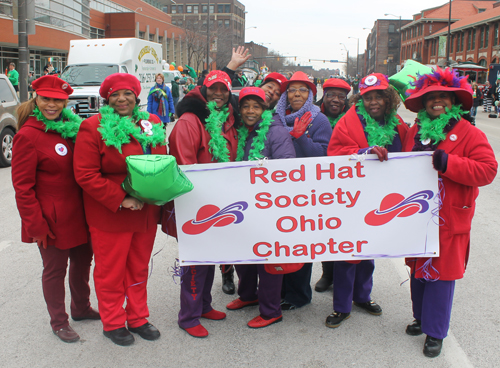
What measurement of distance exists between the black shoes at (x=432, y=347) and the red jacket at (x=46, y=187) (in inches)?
99.9

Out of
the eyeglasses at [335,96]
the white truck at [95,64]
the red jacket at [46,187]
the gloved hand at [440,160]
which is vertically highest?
the white truck at [95,64]

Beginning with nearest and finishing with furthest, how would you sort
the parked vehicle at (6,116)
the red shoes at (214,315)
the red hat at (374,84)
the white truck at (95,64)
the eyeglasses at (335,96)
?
1. the red hat at (374,84)
2. the red shoes at (214,315)
3. the eyeglasses at (335,96)
4. the parked vehicle at (6,116)
5. the white truck at (95,64)

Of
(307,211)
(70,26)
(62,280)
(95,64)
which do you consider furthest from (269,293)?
(70,26)

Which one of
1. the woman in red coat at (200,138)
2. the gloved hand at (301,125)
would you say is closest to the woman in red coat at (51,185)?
the woman in red coat at (200,138)

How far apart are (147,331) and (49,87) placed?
1.88 meters

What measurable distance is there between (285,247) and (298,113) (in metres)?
1.20

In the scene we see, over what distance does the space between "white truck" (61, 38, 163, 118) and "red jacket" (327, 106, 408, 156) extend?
440 inches

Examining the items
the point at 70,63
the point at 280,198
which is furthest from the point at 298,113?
the point at 70,63

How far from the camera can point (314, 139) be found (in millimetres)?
4062

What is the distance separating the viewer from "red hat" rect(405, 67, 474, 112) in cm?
321

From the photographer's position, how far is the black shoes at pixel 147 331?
136 inches

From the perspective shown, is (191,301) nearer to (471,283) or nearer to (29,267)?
(29,267)

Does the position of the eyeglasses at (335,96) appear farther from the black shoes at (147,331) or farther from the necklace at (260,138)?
the black shoes at (147,331)

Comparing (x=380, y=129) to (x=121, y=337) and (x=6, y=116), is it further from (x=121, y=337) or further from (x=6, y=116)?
(x=6, y=116)
